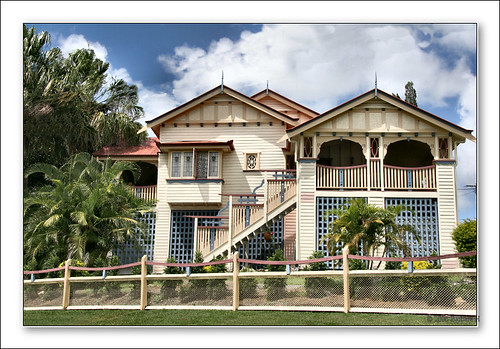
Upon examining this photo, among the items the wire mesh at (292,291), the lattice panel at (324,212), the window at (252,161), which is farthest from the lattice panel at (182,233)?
the wire mesh at (292,291)

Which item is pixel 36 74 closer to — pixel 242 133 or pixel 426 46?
pixel 242 133

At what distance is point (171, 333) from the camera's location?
10305mm

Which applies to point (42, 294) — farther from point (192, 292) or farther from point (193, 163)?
point (193, 163)

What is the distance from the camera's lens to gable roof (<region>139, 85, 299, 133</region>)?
16609 mm

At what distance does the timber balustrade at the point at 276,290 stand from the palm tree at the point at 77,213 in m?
1.20

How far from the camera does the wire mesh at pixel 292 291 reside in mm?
10398

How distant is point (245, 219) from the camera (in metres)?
14.7

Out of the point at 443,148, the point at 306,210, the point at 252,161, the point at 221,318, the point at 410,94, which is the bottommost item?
the point at 221,318

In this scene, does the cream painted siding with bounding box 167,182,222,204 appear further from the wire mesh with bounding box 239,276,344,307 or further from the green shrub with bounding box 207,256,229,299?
the wire mesh with bounding box 239,276,344,307

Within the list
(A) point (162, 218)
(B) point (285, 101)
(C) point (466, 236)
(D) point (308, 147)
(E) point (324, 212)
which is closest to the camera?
(C) point (466, 236)

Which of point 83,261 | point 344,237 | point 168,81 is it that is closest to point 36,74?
point 168,81

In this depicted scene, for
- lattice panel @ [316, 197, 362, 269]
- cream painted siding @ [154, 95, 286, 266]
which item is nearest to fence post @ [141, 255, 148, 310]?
lattice panel @ [316, 197, 362, 269]

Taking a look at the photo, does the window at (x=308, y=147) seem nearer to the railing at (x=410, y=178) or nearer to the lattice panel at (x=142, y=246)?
the railing at (x=410, y=178)

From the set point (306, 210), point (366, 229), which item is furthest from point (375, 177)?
point (366, 229)
